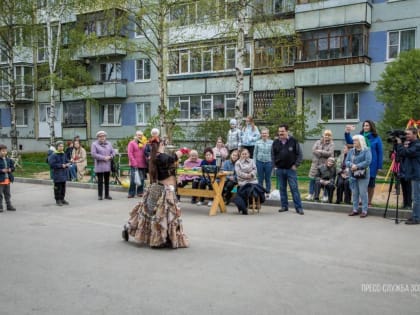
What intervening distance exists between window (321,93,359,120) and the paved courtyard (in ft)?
59.0

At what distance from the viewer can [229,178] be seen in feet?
39.3

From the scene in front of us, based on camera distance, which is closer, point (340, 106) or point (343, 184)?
point (343, 184)

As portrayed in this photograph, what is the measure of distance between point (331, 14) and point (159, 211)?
22037 mm

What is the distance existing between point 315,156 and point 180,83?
2282 centimetres

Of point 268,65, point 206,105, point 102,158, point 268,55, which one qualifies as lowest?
point 102,158

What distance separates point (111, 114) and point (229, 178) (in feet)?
90.4

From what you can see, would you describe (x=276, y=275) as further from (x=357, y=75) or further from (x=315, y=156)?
(x=357, y=75)

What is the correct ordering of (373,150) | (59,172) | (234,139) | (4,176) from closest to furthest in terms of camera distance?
(373,150) → (4,176) → (59,172) → (234,139)

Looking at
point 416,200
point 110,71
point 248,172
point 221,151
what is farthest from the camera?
point 110,71

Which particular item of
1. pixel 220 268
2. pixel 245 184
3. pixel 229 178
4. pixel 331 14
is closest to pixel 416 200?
pixel 245 184

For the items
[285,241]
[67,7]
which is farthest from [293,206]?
[67,7]

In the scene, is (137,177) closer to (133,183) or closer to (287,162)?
(133,183)

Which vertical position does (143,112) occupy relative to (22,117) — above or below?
above

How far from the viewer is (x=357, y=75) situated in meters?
25.7
